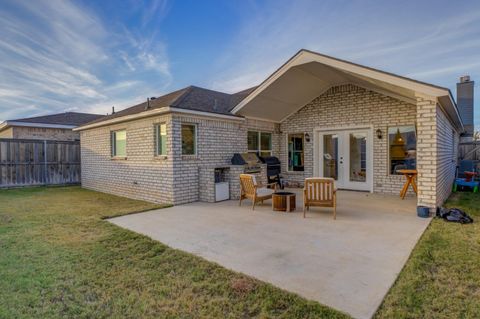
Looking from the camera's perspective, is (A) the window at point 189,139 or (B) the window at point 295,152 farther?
(B) the window at point 295,152

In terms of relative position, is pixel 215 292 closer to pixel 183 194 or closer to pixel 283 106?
pixel 183 194

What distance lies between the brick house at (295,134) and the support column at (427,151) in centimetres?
2

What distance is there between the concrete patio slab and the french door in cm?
245

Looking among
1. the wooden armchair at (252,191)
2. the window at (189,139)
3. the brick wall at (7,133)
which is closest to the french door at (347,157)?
the wooden armchair at (252,191)

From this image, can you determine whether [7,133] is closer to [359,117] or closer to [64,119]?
[64,119]

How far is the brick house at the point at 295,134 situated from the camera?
6.95m

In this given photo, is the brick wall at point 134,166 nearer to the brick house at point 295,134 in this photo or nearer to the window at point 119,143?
the brick house at point 295,134

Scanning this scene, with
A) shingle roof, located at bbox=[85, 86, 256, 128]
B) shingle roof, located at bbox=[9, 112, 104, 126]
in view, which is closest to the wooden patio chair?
shingle roof, located at bbox=[85, 86, 256, 128]

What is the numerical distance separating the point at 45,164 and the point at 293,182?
12328 millimetres

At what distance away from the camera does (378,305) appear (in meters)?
2.45

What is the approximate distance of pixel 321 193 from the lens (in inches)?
235

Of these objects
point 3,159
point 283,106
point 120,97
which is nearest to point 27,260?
point 283,106

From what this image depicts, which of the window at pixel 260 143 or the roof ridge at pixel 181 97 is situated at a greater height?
the roof ridge at pixel 181 97

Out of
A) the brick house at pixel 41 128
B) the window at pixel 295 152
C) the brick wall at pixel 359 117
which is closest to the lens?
the brick wall at pixel 359 117
